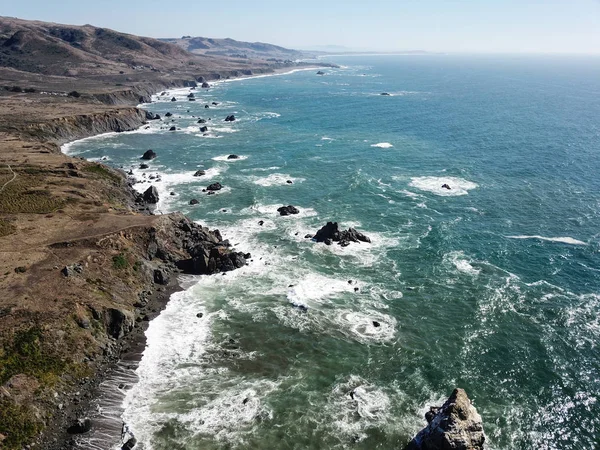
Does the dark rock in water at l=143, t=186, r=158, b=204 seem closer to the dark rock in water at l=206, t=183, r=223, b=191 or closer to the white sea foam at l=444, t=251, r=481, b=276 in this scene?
the dark rock in water at l=206, t=183, r=223, b=191

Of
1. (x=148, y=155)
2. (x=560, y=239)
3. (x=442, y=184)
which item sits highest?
(x=148, y=155)

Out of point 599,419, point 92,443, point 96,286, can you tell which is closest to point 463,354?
point 599,419

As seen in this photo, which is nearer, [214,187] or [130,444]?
[130,444]

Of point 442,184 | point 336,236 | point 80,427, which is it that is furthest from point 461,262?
point 80,427

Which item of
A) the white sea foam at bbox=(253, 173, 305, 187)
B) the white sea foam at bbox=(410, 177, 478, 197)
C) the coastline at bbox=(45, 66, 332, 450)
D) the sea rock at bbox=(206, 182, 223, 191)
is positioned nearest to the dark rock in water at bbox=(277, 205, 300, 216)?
the white sea foam at bbox=(253, 173, 305, 187)

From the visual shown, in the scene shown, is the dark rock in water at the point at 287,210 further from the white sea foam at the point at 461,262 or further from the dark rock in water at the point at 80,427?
the dark rock in water at the point at 80,427

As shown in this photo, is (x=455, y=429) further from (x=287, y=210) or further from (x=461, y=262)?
(x=287, y=210)
